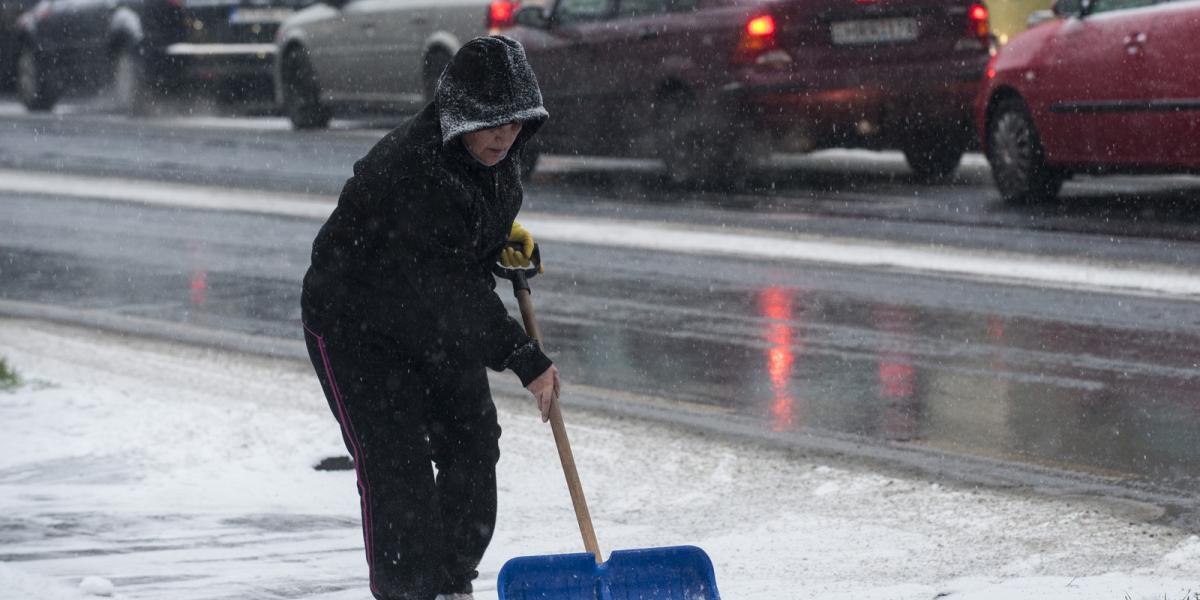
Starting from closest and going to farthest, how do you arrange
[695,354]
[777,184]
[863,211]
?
[695,354]
[863,211]
[777,184]

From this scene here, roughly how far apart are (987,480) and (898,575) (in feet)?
3.60

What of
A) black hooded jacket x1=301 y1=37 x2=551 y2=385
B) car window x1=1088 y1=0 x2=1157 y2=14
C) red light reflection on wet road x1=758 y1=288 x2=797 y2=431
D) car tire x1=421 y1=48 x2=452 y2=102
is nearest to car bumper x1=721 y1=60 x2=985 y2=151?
car window x1=1088 y1=0 x2=1157 y2=14

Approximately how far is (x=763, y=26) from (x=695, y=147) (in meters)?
1.11

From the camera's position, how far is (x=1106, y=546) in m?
4.95

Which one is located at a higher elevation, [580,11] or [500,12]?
[580,11]

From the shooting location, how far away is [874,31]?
1291cm

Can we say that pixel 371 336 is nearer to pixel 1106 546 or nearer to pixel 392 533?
pixel 392 533

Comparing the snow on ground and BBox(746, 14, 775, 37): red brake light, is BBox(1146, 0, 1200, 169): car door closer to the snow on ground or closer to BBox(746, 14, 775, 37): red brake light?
BBox(746, 14, 775, 37): red brake light

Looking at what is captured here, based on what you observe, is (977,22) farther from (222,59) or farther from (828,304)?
(222,59)

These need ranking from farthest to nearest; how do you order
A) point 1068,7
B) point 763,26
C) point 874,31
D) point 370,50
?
1. point 370,50
2. point 874,31
3. point 763,26
4. point 1068,7

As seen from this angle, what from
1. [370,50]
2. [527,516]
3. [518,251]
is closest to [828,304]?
[527,516]

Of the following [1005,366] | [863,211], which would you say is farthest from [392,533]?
[863,211]

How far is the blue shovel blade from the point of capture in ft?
12.8

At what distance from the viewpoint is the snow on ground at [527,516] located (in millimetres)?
4703
